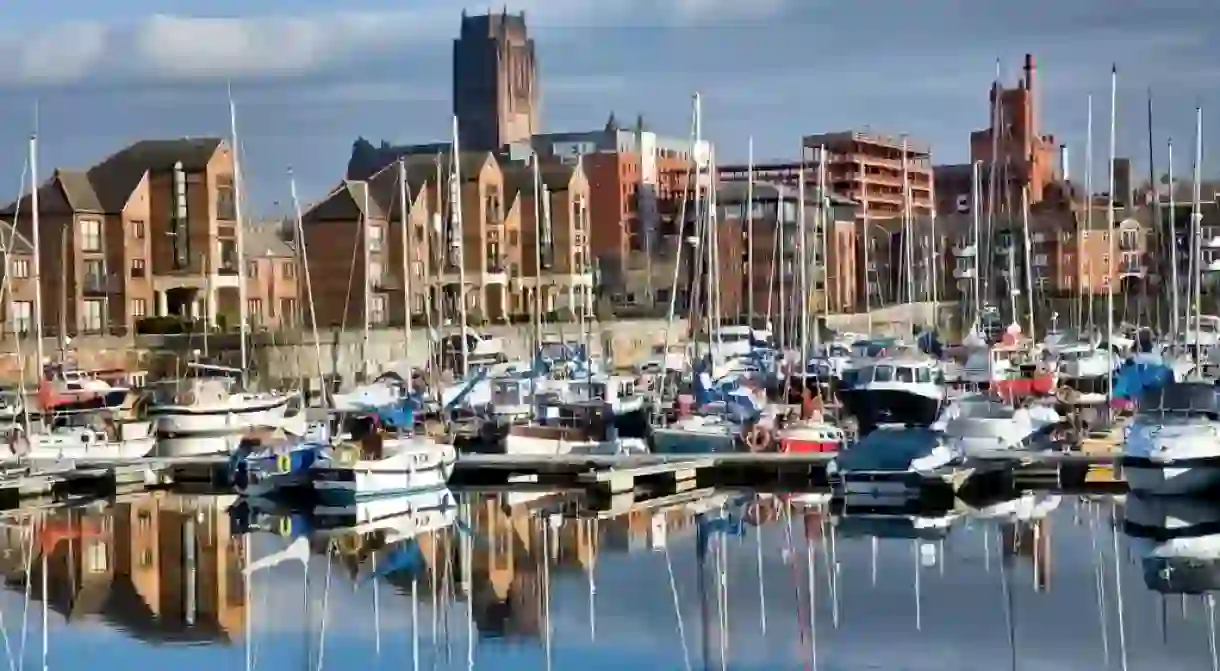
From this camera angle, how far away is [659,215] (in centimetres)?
12862

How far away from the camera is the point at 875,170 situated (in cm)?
15925

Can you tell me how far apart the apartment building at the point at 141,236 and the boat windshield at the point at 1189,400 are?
4111cm

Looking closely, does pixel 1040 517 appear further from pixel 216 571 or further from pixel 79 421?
pixel 79 421

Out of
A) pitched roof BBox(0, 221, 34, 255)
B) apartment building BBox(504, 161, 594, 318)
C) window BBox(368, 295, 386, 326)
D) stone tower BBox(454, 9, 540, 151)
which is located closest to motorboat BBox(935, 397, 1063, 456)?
pitched roof BBox(0, 221, 34, 255)

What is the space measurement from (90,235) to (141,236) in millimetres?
2336

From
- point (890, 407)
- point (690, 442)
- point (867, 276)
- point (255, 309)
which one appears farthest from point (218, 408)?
point (867, 276)

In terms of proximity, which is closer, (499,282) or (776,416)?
(776,416)

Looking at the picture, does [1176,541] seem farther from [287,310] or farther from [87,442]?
[287,310]

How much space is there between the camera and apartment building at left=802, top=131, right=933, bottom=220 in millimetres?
152250

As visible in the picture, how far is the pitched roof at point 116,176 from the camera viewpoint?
75.4m

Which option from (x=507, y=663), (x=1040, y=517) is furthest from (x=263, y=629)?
(x=1040, y=517)

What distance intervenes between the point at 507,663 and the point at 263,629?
437 cm

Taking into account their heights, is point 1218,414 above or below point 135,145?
below

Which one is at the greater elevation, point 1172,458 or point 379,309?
point 379,309
